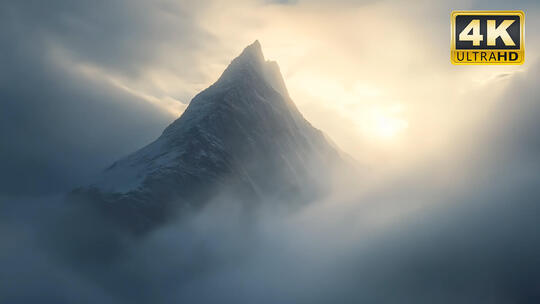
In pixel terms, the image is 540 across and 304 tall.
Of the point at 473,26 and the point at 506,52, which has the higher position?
the point at 473,26

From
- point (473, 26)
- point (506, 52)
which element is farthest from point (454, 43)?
point (506, 52)

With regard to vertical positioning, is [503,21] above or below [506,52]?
above

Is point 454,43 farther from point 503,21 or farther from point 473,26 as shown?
point 503,21

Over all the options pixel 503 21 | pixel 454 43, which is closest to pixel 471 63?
pixel 454 43

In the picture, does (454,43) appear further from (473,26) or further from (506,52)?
(506,52)

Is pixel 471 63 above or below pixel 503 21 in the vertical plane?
below

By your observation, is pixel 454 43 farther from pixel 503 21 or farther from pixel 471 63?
pixel 503 21
